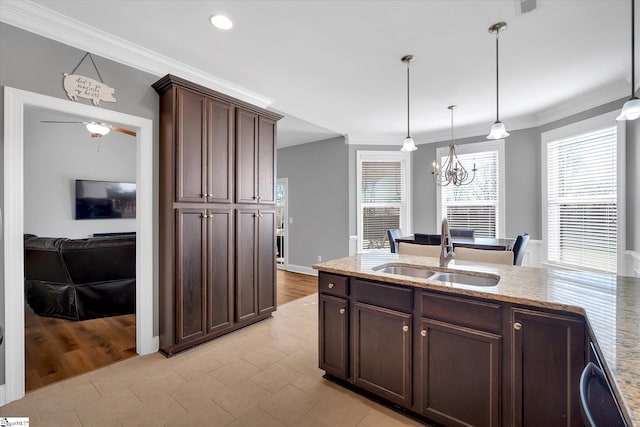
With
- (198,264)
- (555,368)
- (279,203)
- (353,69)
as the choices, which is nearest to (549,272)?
(555,368)

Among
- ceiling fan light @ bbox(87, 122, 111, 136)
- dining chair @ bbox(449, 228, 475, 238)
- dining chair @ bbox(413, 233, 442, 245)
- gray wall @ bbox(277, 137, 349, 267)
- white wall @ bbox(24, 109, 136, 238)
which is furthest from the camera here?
gray wall @ bbox(277, 137, 349, 267)

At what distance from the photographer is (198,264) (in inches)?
107

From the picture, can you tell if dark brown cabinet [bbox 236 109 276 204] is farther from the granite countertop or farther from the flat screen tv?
the flat screen tv

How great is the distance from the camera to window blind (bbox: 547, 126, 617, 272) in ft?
11.1

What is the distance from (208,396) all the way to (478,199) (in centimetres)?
486

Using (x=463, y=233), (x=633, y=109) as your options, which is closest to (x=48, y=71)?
(x=633, y=109)

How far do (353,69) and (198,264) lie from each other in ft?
8.08

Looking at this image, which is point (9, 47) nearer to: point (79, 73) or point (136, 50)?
point (79, 73)

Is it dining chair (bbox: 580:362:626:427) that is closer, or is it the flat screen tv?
dining chair (bbox: 580:362:626:427)

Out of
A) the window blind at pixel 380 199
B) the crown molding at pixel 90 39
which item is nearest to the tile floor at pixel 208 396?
the crown molding at pixel 90 39

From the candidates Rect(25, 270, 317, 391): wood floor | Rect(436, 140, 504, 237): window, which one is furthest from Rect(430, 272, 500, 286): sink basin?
Rect(436, 140, 504, 237): window

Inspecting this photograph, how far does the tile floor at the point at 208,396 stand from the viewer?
181 cm

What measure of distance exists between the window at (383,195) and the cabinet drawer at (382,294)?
3588mm

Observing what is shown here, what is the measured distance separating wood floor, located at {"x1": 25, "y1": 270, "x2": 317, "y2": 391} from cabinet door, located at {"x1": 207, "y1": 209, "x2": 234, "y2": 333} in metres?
0.78
